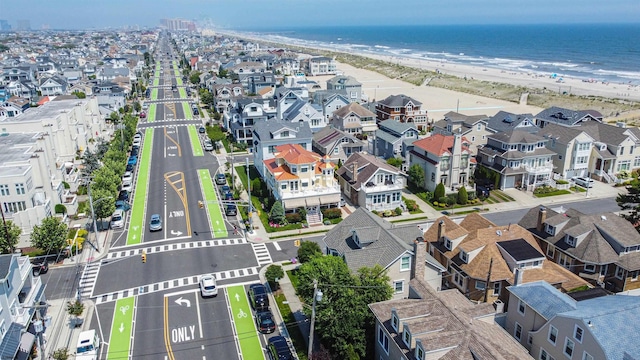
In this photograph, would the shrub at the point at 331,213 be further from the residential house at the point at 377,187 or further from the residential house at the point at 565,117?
the residential house at the point at 565,117

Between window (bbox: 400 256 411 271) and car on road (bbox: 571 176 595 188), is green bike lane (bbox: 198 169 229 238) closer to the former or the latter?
window (bbox: 400 256 411 271)

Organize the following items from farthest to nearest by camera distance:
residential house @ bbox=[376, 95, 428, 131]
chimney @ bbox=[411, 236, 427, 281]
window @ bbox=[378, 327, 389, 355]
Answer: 1. residential house @ bbox=[376, 95, 428, 131]
2. chimney @ bbox=[411, 236, 427, 281]
3. window @ bbox=[378, 327, 389, 355]

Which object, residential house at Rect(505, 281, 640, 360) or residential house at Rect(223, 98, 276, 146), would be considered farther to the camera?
residential house at Rect(223, 98, 276, 146)

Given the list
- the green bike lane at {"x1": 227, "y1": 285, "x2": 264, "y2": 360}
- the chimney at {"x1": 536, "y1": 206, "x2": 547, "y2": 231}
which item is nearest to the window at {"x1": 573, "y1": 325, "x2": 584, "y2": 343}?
the chimney at {"x1": 536, "y1": 206, "x2": 547, "y2": 231}

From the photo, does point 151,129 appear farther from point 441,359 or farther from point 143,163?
point 441,359

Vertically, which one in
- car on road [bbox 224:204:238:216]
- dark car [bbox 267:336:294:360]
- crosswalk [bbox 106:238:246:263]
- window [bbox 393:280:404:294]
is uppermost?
window [bbox 393:280:404:294]

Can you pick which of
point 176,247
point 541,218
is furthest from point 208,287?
point 541,218
